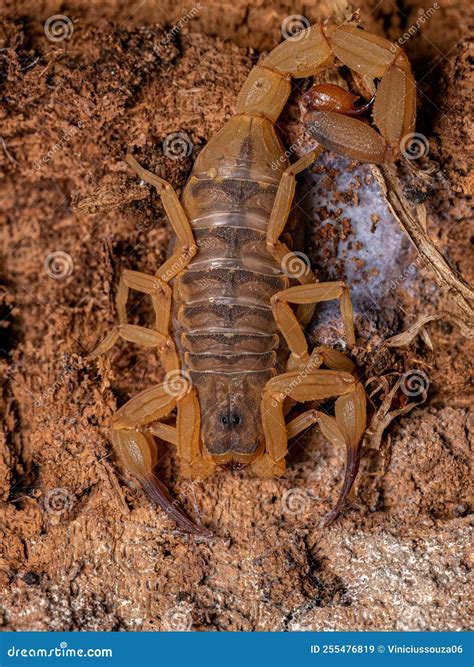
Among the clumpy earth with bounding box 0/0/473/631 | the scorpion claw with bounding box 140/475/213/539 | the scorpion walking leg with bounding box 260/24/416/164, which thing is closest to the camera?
the scorpion walking leg with bounding box 260/24/416/164

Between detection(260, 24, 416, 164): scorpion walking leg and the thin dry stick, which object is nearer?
detection(260, 24, 416, 164): scorpion walking leg

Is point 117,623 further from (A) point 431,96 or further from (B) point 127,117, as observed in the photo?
(A) point 431,96

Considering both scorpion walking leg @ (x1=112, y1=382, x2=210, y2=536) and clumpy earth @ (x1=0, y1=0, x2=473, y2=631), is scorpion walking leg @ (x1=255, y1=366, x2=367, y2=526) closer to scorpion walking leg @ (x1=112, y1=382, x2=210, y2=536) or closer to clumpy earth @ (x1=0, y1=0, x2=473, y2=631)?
clumpy earth @ (x1=0, y1=0, x2=473, y2=631)

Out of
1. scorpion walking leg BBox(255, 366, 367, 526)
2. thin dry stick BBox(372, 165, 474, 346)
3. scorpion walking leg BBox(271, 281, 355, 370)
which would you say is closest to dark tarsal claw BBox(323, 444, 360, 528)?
scorpion walking leg BBox(255, 366, 367, 526)

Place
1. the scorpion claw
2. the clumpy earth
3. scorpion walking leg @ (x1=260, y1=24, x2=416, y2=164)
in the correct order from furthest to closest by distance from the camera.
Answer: the scorpion claw
the clumpy earth
scorpion walking leg @ (x1=260, y1=24, x2=416, y2=164)

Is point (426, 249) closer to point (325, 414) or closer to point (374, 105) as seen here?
point (374, 105)

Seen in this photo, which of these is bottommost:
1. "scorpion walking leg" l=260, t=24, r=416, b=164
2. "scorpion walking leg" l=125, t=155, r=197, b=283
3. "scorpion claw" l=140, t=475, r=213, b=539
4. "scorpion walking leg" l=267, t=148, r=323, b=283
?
"scorpion claw" l=140, t=475, r=213, b=539

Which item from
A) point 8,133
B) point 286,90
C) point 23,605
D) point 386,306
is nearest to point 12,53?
point 8,133
